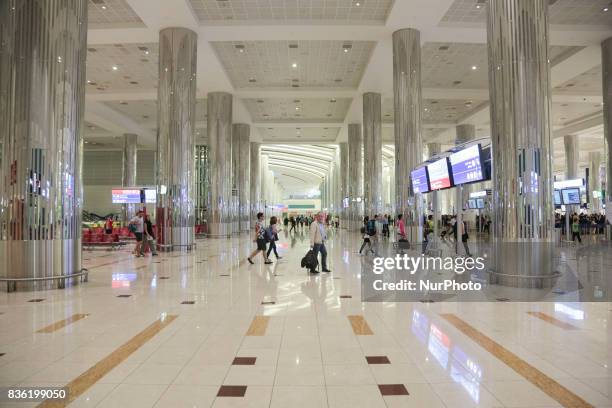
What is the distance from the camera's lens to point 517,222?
792cm

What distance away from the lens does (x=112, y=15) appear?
1516 centimetres

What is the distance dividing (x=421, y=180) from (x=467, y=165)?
11.2ft

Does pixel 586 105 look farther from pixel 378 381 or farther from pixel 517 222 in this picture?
pixel 378 381

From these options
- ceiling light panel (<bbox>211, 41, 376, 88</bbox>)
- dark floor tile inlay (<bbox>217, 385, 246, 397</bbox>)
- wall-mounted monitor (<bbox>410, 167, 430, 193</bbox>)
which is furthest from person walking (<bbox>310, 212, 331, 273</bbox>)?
ceiling light panel (<bbox>211, 41, 376, 88</bbox>)

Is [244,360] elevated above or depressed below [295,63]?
below

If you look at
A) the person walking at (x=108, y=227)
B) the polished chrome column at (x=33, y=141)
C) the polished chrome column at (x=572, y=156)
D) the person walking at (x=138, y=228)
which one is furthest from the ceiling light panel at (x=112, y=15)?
the polished chrome column at (x=572, y=156)

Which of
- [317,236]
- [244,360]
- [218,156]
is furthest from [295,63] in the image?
[244,360]

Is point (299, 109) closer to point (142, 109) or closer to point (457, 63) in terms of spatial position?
point (142, 109)

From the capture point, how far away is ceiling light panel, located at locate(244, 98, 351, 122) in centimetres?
2746

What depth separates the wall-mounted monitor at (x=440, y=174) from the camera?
9734 mm

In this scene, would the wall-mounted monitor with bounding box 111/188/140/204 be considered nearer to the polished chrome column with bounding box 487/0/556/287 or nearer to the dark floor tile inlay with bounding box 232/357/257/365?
the polished chrome column with bounding box 487/0/556/287

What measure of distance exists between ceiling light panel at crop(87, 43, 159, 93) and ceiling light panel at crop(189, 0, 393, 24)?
421cm

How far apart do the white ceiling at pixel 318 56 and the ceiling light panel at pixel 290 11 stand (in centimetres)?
3

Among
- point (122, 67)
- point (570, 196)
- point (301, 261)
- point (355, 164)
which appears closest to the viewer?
point (301, 261)
